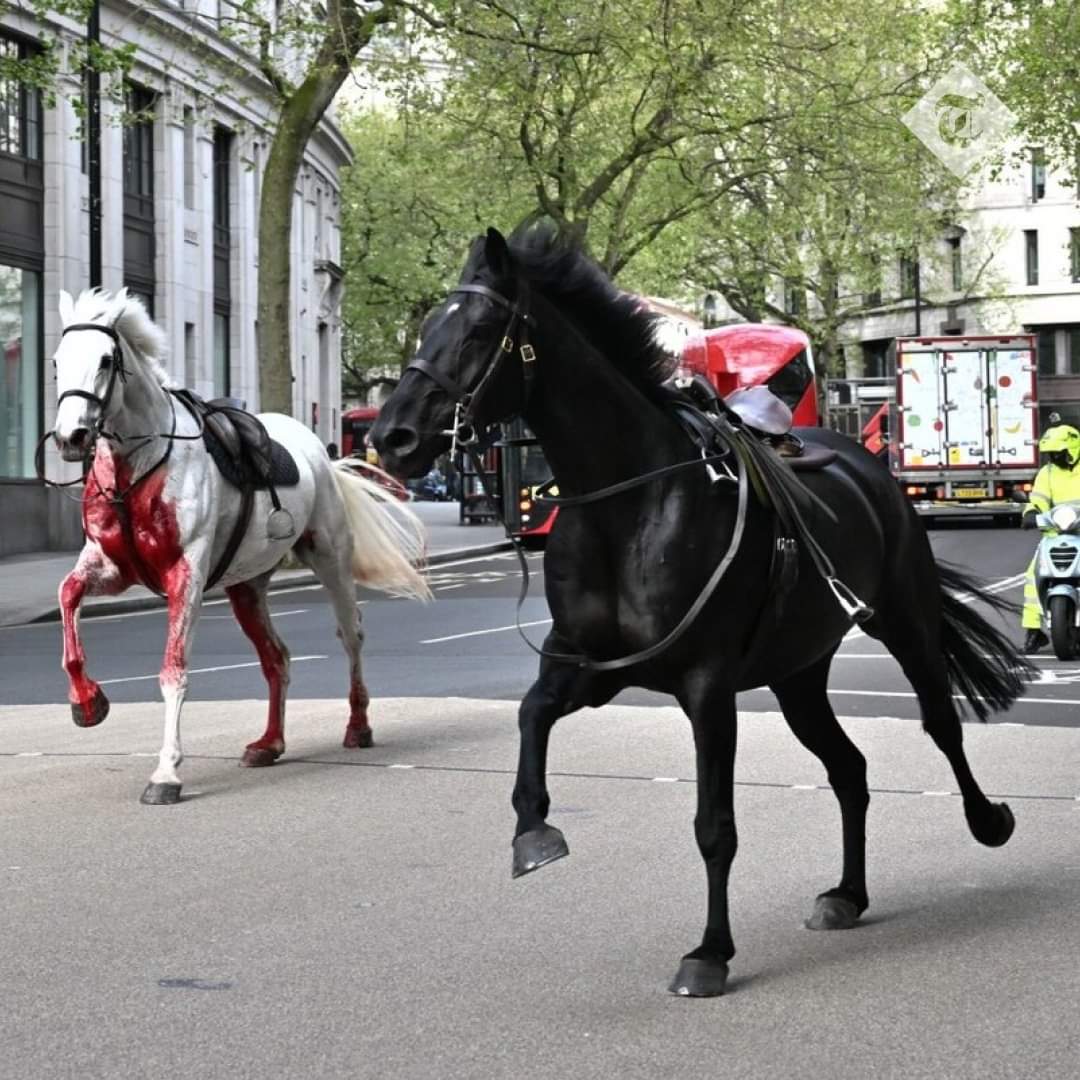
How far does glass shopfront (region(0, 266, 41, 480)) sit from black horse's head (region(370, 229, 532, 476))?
29.1 metres

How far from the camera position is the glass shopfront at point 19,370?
34250 millimetres

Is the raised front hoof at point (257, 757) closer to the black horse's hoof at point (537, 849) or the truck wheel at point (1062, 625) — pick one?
the black horse's hoof at point (537, 849)

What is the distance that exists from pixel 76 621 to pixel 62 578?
19739 mm

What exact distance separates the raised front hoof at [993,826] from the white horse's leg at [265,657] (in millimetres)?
4272

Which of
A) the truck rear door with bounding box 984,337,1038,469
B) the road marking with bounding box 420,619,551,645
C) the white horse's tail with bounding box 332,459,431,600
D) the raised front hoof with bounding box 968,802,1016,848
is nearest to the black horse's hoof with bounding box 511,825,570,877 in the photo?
the raised front hoof with bounding box 968,802,1016,848

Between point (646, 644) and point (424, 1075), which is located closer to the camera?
point (424, 1075)

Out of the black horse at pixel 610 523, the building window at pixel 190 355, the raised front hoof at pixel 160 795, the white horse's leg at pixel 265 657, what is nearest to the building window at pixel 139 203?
the building window at pixel 190 355

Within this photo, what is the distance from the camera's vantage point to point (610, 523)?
20.0 feet

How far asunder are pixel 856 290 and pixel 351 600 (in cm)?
6562

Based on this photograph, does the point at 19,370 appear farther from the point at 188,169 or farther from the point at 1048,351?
the point at 1048,351

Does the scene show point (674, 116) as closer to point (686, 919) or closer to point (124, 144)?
point (124, 144)

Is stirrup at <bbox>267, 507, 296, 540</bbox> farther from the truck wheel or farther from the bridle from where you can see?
the truck wheel

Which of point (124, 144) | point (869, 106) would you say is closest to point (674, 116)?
point (869, 106)

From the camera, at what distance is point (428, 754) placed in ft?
35.7
